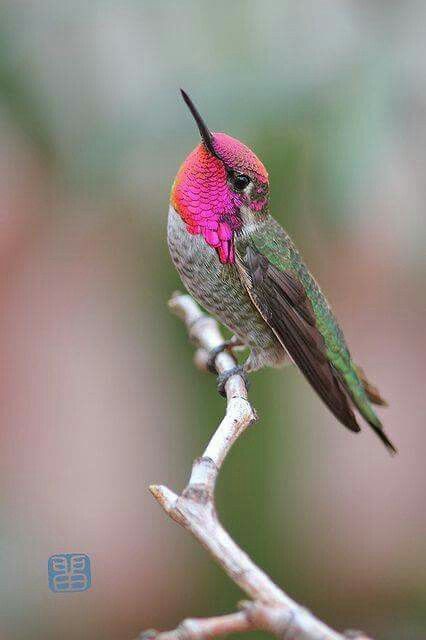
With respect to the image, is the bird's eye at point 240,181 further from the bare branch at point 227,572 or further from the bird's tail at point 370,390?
the bird's tail at point 370,390

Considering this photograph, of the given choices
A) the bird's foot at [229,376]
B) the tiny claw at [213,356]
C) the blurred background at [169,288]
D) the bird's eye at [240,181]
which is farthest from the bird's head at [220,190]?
the blurred background at [169,288]

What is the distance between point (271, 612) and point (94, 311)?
2702 mm

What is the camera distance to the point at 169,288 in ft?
8.43

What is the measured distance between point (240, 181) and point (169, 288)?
1054 mm

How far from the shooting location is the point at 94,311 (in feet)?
10.9

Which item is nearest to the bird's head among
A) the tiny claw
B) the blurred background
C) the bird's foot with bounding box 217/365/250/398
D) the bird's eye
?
the bird's eye

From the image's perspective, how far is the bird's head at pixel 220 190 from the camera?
149 centimetres

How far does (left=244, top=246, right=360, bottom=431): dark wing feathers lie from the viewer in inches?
68.2

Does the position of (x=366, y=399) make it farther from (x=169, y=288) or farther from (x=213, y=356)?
(x=169, y=288)

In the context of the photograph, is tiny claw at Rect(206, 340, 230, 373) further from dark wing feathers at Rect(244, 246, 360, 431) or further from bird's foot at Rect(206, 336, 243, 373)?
dark wing feathers at Rect(244, 246, 360, 431)

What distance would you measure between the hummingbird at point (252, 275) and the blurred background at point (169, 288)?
53 cm
